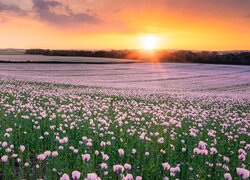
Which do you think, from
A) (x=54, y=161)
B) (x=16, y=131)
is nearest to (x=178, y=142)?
(x=54, y=161)

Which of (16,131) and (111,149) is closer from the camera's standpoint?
(111,149)

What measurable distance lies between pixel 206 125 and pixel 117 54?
8853cm

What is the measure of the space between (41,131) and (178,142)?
4.04 m

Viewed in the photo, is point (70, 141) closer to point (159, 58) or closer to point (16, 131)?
point (16, 131)

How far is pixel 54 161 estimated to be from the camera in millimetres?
6863

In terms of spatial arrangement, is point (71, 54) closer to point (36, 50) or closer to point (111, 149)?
point (36, 50)

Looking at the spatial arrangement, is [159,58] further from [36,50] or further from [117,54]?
[36,50]

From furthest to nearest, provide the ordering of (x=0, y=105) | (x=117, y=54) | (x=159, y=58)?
1. (x=117, y=54)
2. (x=159, y=58)
3. (x=0, y=105)

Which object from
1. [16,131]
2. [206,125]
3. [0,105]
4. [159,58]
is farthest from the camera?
[159,58]

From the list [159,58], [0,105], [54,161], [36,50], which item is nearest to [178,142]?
[54,161]

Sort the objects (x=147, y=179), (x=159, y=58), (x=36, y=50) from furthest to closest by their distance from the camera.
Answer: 1. (x=36, y=50)
2. (x=159, y=58)
3. (x=147, y=179)

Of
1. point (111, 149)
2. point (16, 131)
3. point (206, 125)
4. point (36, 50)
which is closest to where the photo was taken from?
point (111, 149)

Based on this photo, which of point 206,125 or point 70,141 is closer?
point 70,141

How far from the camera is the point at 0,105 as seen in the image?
13.5m
